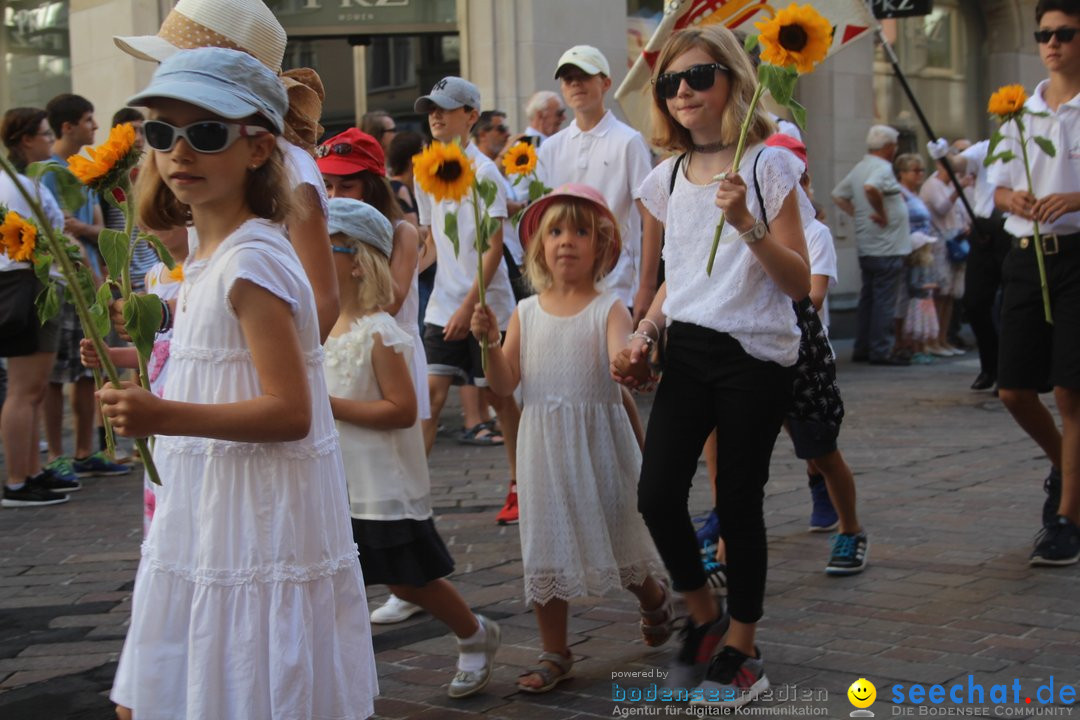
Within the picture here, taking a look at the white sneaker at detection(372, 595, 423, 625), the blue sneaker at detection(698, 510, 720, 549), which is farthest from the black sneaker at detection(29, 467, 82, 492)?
the blue sneaker at detection(698, 510, 720, 549)

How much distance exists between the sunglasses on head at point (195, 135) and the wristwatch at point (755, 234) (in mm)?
1626

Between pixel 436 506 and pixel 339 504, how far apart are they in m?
4.44

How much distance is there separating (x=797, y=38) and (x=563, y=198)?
1.15 m

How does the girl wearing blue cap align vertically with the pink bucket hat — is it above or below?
below

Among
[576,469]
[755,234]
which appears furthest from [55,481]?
[755,234]

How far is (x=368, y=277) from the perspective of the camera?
184 inches

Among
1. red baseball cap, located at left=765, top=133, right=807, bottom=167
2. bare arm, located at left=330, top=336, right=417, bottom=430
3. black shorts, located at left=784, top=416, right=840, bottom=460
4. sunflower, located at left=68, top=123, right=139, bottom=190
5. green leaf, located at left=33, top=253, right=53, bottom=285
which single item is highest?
red baseball cap, located at left=765, top=133, right=807, bottom=167

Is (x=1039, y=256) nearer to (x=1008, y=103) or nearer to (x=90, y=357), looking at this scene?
(x=1008, y=103)

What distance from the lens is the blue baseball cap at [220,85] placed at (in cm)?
Answer: 280

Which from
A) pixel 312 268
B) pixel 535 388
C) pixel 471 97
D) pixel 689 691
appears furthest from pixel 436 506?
pixel 312 268

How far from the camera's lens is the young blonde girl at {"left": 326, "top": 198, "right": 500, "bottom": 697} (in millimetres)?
4355

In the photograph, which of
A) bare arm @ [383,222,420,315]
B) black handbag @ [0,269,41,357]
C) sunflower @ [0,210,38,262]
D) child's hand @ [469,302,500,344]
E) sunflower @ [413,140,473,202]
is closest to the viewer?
sunflower @ [0,210,38,262]

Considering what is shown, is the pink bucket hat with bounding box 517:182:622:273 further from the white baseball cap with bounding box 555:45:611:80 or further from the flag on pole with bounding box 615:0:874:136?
the white baseball cap with bounding box 555:45:611:80

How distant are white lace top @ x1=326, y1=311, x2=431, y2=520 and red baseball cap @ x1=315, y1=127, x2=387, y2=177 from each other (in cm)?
90
